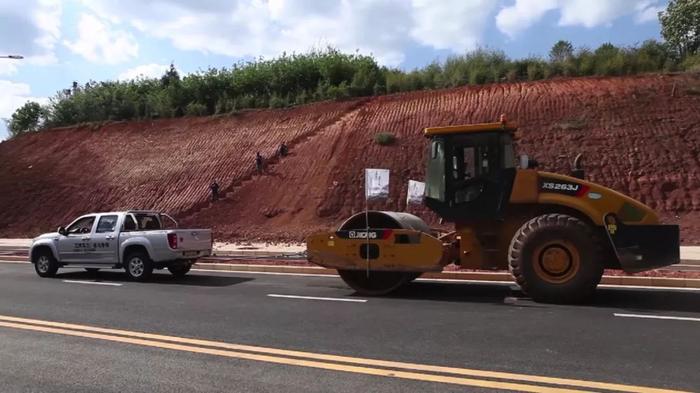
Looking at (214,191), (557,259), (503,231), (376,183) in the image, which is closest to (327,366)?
(557,259)

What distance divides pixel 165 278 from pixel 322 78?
25.5m

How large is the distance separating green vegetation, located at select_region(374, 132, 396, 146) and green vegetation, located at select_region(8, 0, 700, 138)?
20.0 ft

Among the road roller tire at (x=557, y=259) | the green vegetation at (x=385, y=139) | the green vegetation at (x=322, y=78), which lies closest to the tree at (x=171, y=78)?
the green vegetation at (x=322, y=78)

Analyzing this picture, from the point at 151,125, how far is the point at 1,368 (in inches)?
1361

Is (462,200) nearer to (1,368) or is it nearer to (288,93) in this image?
(1,368)

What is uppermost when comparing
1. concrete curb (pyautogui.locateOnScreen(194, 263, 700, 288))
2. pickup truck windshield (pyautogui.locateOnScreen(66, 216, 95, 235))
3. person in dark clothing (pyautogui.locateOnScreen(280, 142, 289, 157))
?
person in dark clothing (pyautogui.locateOnScreen(280, 142, 289, 157))

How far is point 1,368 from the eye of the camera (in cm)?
645

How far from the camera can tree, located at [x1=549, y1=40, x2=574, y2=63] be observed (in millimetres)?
33219

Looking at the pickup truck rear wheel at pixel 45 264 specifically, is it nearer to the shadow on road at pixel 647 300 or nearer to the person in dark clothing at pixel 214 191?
the shadow on road at pixel 647 300

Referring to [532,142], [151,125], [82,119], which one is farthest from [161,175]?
[532,142]

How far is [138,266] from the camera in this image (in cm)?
1441

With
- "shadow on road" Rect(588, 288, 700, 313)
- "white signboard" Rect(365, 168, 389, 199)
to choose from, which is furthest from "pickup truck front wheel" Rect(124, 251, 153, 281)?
"shadow on road" Rect(588, 288, 700, 313)

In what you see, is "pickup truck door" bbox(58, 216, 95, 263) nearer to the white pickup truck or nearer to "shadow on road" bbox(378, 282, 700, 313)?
the white pickup truck

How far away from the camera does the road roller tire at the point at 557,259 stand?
9.60 m
